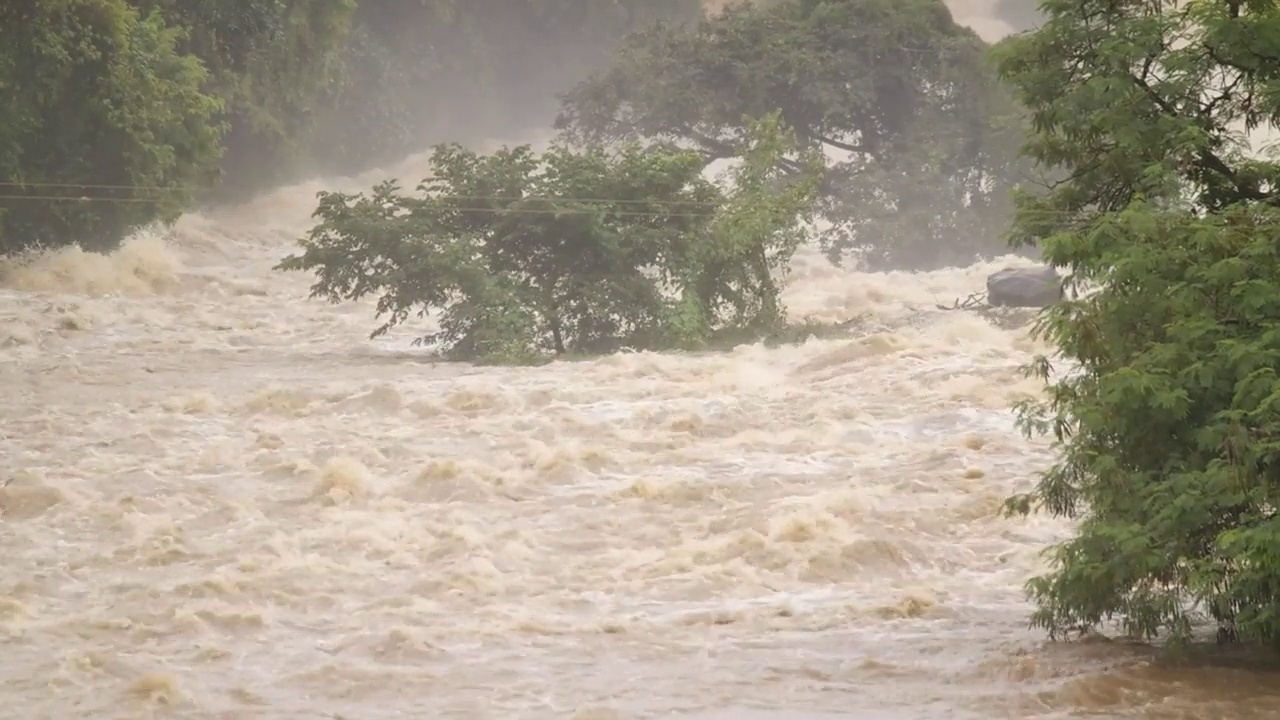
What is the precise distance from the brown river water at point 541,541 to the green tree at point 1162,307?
68 centimetres

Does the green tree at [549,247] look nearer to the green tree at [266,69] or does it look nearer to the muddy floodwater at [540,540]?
the muddy floodwater at [540,540]

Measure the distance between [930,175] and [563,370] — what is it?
19.9 m

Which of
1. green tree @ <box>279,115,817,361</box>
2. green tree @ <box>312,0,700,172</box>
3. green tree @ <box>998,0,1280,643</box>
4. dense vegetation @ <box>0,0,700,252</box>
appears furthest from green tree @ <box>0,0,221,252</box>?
green tree @ <box>998,0,1280,643</box>

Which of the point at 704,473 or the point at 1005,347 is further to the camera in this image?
the point at 1005,347

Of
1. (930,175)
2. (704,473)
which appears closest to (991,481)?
(704,473)

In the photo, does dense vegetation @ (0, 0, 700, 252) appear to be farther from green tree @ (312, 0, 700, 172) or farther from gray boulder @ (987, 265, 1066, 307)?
gray boulder @ (987, 265, 1066, 307)

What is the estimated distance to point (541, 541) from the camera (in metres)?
13.8

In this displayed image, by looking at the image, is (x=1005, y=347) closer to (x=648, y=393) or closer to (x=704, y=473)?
(x=648, y=393)

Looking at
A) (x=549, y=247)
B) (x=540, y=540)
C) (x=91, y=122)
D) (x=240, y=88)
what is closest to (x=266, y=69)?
(x=240, y=88)

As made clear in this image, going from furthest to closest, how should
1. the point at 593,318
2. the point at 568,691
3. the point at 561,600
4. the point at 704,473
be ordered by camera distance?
the point at 593,318
the point at 704,473
the point at 561,600
the point at 568,691

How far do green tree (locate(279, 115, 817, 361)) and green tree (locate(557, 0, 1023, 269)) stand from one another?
45.5 ft

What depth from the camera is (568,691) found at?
32.0 ft

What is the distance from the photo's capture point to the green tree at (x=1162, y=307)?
8.72 meters

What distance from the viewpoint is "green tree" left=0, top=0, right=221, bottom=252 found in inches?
1038
